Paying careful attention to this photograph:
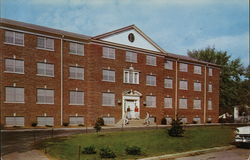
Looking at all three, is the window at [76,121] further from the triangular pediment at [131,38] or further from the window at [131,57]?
the window at [131,57]

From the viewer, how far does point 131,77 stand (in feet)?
113

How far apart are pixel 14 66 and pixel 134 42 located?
1453 cm

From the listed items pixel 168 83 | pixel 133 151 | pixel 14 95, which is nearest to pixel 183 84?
pixel 168 83

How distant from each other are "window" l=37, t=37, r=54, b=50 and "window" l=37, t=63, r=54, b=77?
5.69ft

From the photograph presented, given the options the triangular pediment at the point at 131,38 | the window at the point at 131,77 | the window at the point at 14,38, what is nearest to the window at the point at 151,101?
the window at the point at 131,77

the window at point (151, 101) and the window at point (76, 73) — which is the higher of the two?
the window at point (76, 73)

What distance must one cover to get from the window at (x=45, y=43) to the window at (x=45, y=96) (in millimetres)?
4358

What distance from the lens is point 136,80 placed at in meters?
35.0

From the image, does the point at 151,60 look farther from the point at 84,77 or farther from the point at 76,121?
the point at 76,121

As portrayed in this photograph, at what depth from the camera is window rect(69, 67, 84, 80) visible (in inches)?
1188

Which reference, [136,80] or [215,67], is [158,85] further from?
[215,67]

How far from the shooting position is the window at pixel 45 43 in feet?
91.6

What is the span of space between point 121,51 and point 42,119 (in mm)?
11972

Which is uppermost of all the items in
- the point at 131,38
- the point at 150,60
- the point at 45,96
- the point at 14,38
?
the point at 131,38
